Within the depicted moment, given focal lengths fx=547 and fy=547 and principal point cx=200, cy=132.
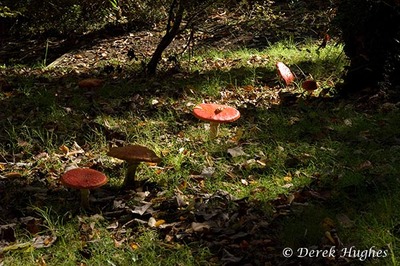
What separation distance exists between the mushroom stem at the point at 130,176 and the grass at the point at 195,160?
120mm

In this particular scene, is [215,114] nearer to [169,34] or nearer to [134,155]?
[134,155]

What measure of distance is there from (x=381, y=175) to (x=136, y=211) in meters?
1.73

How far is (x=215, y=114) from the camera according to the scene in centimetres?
452

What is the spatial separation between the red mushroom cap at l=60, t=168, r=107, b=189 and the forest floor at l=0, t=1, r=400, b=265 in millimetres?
279

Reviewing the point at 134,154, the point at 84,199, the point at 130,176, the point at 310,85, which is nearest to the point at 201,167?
the point at 130,176

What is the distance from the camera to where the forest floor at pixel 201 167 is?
3324mm

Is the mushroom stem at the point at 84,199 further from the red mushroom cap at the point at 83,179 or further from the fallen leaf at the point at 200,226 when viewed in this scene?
the fallen leaf at the point at 200,226

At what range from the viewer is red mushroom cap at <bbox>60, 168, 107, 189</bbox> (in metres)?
3.54

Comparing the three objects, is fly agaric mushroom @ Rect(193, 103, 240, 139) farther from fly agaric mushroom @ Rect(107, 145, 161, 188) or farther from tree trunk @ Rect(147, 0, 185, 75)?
tree trunk @ Rect(147, 0, 185, 75)

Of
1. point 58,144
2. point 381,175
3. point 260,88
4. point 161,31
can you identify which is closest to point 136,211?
point 58,144

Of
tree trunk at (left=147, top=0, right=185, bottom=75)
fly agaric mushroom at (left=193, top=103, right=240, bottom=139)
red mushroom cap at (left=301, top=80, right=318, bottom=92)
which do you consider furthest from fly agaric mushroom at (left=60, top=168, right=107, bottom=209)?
tree trunk at (left=147, top=0, right=185, bottom=75)

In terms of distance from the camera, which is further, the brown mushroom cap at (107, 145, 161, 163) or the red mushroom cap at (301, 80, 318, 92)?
the red mushroom cap at (301, 80, 318, 92)

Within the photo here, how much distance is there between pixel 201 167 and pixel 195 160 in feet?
0.47

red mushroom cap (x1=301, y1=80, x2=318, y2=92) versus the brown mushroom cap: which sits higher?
the brown mushroom cap
